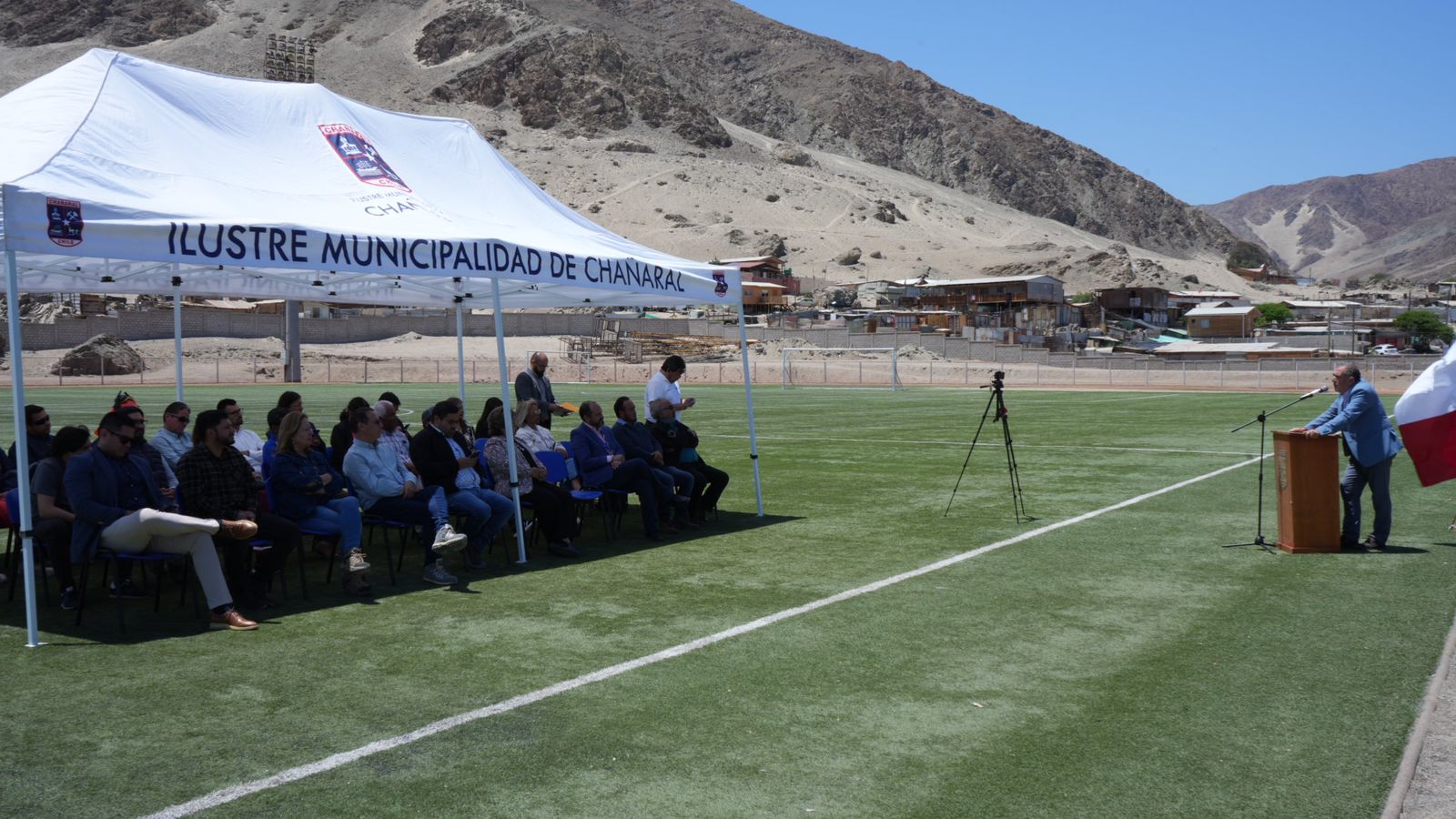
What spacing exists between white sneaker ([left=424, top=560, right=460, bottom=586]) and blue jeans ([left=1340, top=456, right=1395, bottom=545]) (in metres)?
7.75

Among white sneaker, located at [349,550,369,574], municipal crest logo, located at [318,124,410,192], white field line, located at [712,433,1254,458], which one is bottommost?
white field line, located at [712,433,1254,458]

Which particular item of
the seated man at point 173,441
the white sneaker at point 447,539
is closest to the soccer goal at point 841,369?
the seated man at point 173,441

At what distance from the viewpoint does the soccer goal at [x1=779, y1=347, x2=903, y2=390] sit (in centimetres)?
6316

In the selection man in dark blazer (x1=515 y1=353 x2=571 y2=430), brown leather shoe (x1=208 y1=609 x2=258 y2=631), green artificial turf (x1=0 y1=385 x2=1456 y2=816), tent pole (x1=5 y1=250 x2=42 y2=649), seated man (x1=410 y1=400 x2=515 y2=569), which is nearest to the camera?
green artificial turf (x1=0 y1=385 x2=1456 y2=816)

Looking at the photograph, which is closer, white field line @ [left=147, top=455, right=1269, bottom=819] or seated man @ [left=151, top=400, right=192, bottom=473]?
white field line @ [left=147, top=455, right=1269, bottom=819]

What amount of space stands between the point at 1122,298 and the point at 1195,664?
141 m

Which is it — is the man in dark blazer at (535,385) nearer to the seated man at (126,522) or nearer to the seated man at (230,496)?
the seated man at (230,496)

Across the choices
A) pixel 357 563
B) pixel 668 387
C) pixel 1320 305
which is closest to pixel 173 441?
pixel 357 563

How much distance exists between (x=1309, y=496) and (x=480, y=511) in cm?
719

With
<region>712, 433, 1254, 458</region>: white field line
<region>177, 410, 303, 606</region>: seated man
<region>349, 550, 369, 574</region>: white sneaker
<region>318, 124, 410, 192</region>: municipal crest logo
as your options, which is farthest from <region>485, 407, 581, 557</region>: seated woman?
<region>712, 433, 1254, 458</region>: white field line

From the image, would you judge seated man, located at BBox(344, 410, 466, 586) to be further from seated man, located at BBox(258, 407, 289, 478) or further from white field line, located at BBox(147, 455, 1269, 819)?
white field line, located at BBox(147, 455, 1269, 819)

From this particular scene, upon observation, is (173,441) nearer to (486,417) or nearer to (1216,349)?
(486,417)

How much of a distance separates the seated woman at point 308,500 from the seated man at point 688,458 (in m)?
4.01

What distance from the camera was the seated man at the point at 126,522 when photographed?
790 centimetres
